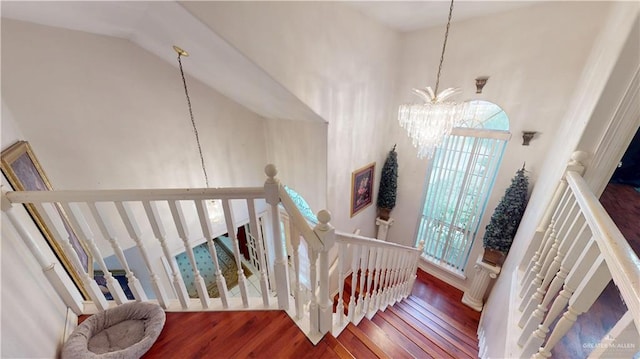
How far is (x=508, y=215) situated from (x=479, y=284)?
4.10 ft

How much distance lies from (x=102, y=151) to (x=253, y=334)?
2571mm

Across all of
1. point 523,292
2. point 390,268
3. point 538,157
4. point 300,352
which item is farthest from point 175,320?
point 538,157

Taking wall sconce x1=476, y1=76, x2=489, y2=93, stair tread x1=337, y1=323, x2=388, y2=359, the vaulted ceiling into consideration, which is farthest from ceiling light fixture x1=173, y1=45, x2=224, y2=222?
wall sconce x1=476, y1=76, x2=489, y2=93

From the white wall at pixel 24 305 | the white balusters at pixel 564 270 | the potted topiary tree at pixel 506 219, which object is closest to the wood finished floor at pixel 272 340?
the white wall at pixel 24 305

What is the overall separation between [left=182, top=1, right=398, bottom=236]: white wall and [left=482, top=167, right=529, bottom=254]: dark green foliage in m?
1.77

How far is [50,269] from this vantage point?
3.88 ft

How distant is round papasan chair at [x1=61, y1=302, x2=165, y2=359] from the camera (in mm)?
1121

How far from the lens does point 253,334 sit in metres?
1.35

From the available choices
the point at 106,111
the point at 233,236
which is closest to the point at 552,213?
the point at 233,236

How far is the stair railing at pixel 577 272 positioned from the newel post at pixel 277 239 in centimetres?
128

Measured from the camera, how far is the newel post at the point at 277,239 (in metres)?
1.16

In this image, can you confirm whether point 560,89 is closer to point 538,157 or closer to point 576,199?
point 538,157

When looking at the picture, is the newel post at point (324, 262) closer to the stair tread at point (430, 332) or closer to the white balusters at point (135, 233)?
the white balusters at point (135, 233)

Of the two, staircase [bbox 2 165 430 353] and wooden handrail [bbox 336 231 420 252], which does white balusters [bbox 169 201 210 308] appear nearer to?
staircase [bbox 2 165 430 353]
